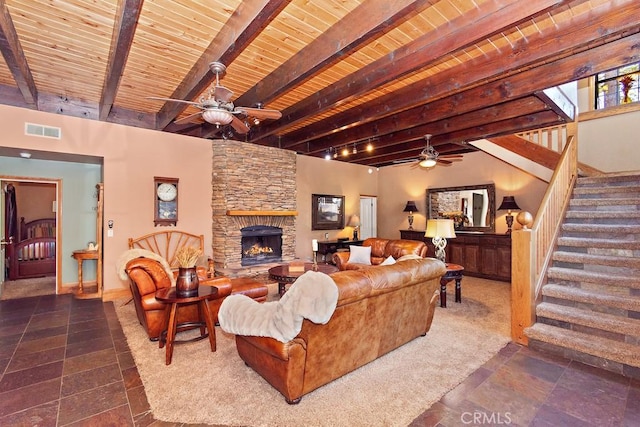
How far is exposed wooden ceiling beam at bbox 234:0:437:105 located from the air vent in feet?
10.6

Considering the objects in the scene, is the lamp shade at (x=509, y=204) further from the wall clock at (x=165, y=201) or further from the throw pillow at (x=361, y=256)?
the wall clock at (x=165, y=201)

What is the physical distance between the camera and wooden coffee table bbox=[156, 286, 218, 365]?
9.10 ft

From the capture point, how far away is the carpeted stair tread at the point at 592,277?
9.83ft

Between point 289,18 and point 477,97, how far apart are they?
2733 millimetres

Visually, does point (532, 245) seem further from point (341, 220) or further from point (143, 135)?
point (143, 135)

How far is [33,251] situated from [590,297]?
9373 mm

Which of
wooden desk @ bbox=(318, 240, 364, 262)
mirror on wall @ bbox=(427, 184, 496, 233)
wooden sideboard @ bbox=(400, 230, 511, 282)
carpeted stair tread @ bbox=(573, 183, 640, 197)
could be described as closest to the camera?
carpeted stair tread @ bbox=(573, 183, 640, 197)

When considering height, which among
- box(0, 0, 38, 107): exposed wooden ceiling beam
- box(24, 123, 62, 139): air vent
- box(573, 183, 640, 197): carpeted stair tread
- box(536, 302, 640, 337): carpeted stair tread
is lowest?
box(536, 302, 640, 337): carpeted stair tread

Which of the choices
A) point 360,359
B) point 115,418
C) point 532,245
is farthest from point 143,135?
point 532,245

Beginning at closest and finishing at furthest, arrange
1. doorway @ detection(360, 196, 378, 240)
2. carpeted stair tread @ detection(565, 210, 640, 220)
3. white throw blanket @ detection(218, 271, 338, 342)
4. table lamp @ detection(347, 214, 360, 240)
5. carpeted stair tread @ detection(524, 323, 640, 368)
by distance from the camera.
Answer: white throw blanket @ detection(218, 271, 338, 342) < carpeted stair tread @ detection(524, 323, 640, 368) < carpeted stair tread @ detection(565, 210, 640, 220) < table lamp @ detection(347, 214, 360, 240) < doorway @ detection(360, 196, 378, 240)

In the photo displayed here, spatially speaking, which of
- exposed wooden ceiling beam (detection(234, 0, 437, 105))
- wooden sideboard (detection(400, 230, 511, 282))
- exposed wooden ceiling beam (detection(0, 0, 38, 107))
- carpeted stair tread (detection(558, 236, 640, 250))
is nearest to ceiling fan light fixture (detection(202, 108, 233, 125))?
exposed wooden ceiling beam (detection(234, 0, 437, 105))

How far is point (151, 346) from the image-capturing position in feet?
10.2

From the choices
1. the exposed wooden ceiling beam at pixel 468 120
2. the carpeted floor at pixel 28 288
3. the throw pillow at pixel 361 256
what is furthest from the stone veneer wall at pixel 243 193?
the carpeted floor at pixel 28 288

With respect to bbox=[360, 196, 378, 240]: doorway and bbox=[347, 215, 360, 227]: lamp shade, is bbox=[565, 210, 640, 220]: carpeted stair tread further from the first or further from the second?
bbox=[360, 196, 378, 240]: doorway
